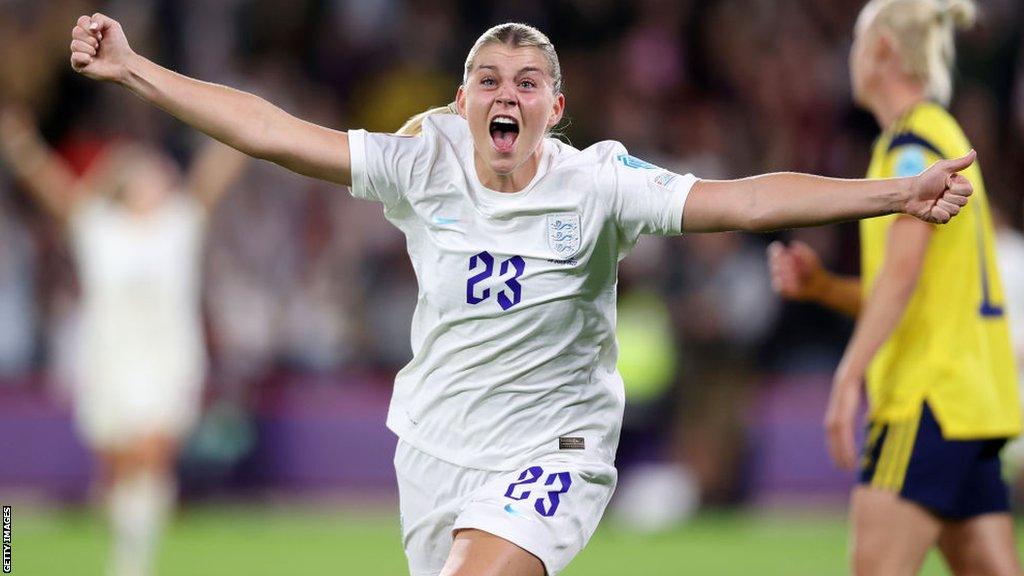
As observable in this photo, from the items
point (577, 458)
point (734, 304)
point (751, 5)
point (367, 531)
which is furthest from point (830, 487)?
point (577, 458)

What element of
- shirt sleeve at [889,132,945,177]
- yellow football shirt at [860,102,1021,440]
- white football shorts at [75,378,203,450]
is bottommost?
white football shorts at [75,378,203,450]

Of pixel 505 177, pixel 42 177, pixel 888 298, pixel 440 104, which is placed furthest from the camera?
pixel 440 104

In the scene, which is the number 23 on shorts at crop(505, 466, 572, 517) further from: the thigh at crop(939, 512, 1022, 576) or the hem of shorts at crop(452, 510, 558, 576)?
the thigh at crop(939, 512, 1022, 576)

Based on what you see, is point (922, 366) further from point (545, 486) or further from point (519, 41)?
point (519, 41)

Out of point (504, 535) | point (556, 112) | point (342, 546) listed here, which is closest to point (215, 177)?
point (342, 546)

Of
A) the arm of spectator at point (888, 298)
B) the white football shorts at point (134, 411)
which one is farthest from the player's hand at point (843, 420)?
the white football shorts at point (134, 411)

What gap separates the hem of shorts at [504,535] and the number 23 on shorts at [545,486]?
11cm

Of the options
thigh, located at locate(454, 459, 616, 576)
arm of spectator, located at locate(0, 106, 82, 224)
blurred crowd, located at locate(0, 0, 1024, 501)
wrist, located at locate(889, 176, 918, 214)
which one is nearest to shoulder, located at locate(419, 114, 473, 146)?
thigh, located at locate(454, 459, 616, 576)

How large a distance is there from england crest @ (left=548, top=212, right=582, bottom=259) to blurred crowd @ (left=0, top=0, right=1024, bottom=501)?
8012 mm

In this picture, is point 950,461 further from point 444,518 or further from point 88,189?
point 88,189

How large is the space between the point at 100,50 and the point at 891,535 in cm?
285

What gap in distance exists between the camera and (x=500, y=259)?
4695mm

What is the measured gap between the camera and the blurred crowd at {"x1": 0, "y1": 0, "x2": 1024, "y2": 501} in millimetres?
12875

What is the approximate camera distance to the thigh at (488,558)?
14.6 feet
